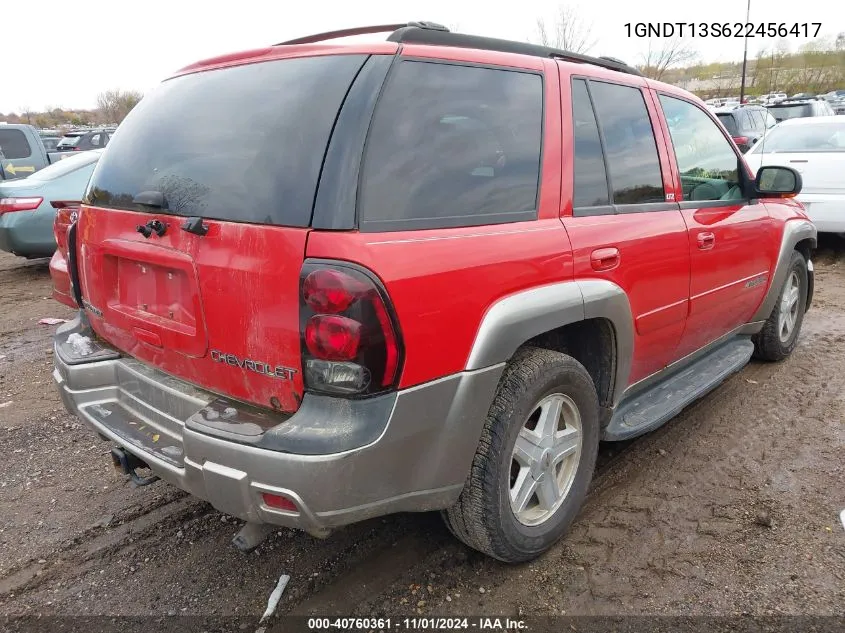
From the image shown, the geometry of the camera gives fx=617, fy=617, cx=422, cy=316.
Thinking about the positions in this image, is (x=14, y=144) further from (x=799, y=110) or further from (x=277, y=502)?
(x=799, y=110)

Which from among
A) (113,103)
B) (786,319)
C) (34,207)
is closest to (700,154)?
(786,319)

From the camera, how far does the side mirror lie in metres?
3.70

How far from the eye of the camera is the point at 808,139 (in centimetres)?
822

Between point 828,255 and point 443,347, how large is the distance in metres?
8.26

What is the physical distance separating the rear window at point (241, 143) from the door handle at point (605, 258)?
119 cm

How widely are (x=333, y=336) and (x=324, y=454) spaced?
0.34 meters

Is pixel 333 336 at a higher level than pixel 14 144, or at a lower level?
lower

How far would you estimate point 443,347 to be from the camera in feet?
6.32

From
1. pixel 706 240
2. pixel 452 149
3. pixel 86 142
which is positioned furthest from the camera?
pixel 86 142

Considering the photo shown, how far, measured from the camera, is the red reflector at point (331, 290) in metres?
1.76

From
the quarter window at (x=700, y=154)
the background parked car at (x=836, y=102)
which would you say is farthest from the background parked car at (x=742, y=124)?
the background parked car at (x=836, y=102)

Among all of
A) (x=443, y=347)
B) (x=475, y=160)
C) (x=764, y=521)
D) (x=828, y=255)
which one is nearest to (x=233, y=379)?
(x=443, y=347)

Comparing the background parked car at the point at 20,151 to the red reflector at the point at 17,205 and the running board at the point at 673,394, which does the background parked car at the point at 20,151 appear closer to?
the red reflector at the point at 17,205

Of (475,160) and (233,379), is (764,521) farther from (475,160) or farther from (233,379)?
(233,379)
